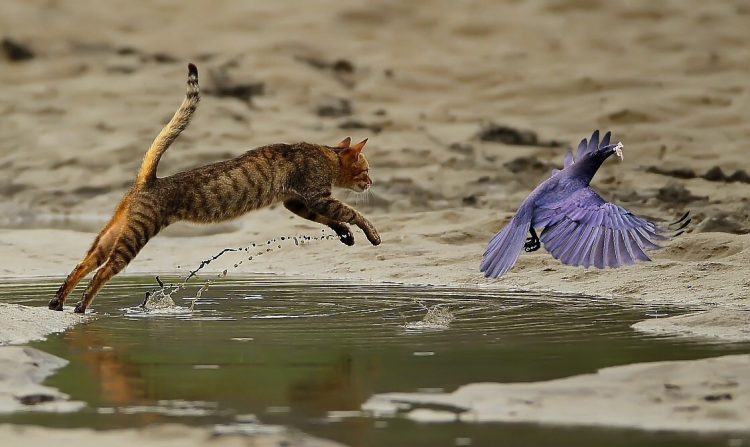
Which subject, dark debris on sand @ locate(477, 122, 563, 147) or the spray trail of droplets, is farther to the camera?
dark debris on sand @ locate(477, 122, 563, 147)

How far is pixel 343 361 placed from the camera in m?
6.10

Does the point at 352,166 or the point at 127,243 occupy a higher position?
the point at 352,166

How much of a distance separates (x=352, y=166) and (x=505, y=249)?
9.45 ft

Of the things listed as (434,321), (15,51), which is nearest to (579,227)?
(434,321)

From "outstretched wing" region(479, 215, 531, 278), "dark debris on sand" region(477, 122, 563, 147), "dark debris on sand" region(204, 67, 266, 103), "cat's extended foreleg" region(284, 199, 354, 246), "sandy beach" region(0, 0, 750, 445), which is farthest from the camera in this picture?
"dark debris on sand" region(204, 67, 266, 103)

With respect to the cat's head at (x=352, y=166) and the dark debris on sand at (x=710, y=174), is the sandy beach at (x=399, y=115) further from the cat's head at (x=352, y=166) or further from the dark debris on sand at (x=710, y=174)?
the cat's head at (x=352, y=166)

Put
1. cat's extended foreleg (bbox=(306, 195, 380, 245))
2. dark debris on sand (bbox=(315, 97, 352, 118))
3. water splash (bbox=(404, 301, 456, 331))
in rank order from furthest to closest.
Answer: dark debris on sand (bbox=(315, 97, 352, 118))
cat's extended foreleg (bbox=(306, 195, 380, 245))
water splash (bbox=(404, 301, 456, 331))

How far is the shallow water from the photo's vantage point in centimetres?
474

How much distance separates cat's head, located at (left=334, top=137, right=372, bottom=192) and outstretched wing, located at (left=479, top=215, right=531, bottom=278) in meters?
2.69

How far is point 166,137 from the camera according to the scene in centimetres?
859

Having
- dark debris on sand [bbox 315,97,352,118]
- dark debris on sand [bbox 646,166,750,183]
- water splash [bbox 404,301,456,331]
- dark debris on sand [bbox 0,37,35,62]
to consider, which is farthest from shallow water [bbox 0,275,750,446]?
dark debris on sand [bbox 0,37,35,62]

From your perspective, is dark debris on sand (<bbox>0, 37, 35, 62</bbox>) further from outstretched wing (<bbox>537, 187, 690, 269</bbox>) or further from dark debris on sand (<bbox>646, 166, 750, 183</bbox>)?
outstretched wing (<bbox>537, 187, 690, 269</bbox>)

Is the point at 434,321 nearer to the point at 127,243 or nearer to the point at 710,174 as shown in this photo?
the point at 127,243

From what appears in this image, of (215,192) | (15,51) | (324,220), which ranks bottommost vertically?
(324,220)
